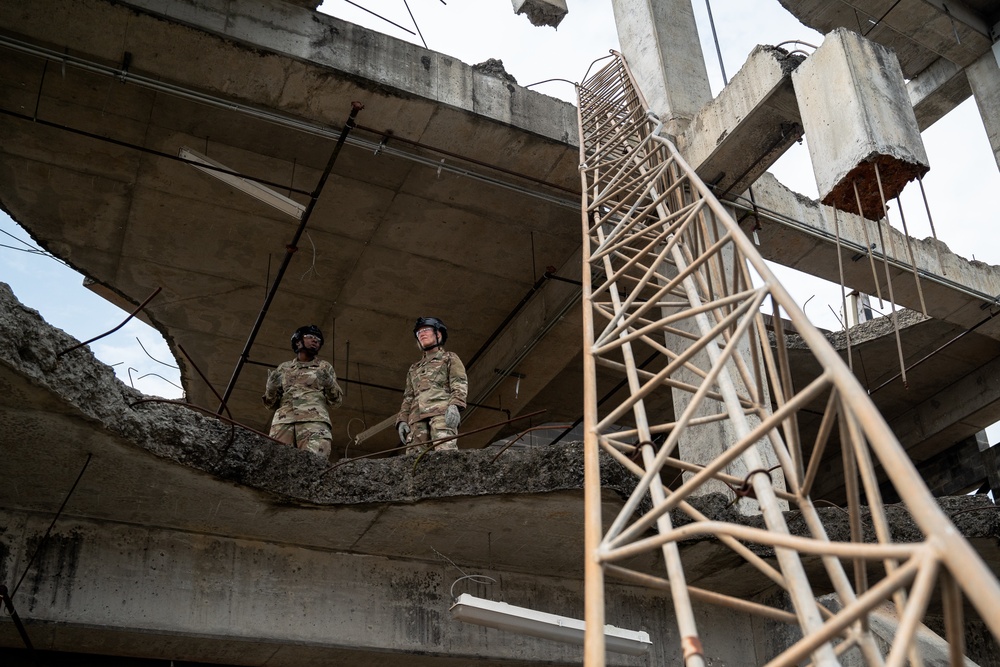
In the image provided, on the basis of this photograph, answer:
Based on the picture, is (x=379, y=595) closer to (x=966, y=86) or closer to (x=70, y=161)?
(x=70, y=161)

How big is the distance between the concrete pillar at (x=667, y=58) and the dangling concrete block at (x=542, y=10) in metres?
0.87

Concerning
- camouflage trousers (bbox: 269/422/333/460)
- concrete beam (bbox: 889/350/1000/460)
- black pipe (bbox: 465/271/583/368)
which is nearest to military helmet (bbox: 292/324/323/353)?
camouflage trousers (bbox: 269/422/333/460)

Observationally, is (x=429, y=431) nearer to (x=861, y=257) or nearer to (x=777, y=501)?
(x=777, y=501)

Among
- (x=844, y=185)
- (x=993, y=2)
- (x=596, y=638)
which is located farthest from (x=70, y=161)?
(x=993, y=2)

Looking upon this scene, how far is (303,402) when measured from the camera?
973 centimetres

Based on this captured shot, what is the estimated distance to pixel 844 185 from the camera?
28.4ft

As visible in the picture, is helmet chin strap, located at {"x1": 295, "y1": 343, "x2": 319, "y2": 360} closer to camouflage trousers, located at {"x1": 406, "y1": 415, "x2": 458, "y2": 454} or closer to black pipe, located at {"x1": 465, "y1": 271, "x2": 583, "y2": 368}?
camouflage trousers, located at {"x1": 406, "y1": 415, "x2": 458, "y2": 454}

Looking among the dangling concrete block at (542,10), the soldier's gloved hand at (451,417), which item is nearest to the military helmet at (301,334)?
the soldier's gloved hand at (451,417)

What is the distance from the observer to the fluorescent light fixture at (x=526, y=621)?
6367 mm

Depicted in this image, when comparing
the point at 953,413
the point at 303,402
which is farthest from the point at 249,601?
the point at 953,413

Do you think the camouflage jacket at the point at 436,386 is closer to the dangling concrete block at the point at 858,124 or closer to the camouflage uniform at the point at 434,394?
the camouflage uniform at the point at 434,394

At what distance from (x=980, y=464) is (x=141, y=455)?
14383 millimetres

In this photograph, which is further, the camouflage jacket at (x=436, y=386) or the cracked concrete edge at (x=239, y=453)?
the camouflage jacket at (x=436, y=386)

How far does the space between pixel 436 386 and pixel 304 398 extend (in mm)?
1339
